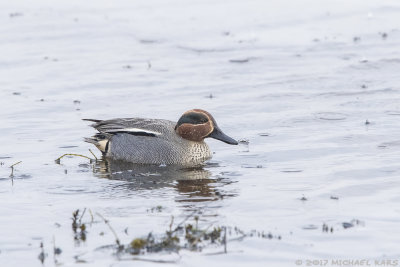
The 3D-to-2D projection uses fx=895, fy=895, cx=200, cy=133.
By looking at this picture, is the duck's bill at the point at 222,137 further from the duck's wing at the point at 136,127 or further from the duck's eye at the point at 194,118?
the duck's wing at the point at 136,127

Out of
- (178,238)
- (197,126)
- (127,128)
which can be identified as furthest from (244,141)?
(178,238)

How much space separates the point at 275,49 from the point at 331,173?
8.10 metres

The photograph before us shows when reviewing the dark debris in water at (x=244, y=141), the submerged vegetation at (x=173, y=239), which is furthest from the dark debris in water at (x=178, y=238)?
the dark debris in water at (x=244, y=141)

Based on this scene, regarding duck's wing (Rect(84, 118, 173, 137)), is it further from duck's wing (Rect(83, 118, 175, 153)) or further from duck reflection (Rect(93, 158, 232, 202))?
duck reflection (Rect(93, 158, 232, 202))

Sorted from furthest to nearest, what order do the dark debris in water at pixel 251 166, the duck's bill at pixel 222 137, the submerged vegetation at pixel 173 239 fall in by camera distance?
A: 1. the duck's bill at pixel 222 137
2. the dark debris in water at pixel 251 166
3. the submerged vegetation at pixel 173 239

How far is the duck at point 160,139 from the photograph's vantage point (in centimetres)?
1112

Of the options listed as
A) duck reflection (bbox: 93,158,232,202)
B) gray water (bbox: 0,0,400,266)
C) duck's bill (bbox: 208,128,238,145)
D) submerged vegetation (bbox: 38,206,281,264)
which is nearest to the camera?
submerged vegetation (bbox: 38,206,281,264)

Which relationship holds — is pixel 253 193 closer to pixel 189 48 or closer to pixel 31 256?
pixel 31 256

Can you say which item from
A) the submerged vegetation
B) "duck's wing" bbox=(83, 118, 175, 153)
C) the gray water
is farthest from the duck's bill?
the submerged vegetation

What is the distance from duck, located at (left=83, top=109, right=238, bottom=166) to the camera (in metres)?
11.1

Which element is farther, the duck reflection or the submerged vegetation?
the duck reflection

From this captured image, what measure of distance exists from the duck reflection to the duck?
0.44 ft

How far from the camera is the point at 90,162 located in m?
11.0

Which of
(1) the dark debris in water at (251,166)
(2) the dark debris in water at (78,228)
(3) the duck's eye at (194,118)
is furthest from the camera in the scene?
(3) the duck's eye at (194,118)
